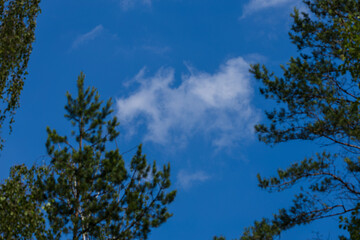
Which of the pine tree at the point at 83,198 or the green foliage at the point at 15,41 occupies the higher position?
the green foliage at the point at 15,41

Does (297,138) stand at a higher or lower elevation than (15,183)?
higher

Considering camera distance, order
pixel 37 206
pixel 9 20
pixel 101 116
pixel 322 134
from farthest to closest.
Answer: pixel 9 20 < pixel 322 134 < pixel 101 116 < pixel 37 206

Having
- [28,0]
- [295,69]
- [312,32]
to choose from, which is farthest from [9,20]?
[312,32]

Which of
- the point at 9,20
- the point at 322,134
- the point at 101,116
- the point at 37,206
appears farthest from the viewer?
the point at 9,20

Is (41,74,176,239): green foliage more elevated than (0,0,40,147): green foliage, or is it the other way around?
(0,0,40,147): green foliage

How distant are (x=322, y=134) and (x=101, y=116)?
6.76m

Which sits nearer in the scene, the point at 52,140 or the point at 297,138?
the point at 52,140

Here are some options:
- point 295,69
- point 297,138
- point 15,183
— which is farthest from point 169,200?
point 295,69

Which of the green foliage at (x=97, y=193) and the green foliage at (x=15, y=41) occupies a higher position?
the green foliage at (x=15, y=41)

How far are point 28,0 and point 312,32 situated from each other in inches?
418

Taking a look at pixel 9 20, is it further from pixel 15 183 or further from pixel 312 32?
pixel 312 32

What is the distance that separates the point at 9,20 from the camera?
13.8 metres

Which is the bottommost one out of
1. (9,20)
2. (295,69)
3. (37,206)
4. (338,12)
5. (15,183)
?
(37,206)

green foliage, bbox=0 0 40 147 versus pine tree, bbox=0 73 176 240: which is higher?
green foliage, bbox=0 0 40 147
